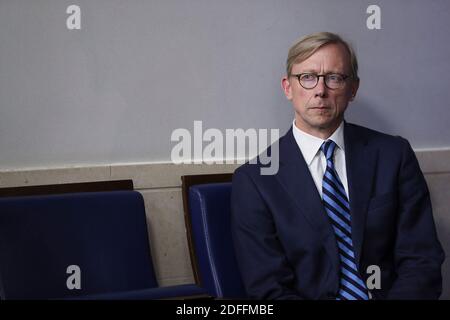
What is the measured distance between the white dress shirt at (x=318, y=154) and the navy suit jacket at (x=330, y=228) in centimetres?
3

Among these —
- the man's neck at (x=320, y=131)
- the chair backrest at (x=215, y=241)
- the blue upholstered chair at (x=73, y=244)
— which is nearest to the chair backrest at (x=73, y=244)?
the blue upholstered chair at (x=73, y=244)

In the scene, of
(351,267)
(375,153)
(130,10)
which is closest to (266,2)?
(130,10)

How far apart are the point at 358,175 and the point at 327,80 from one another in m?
0.36

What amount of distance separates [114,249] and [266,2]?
49.5 inches

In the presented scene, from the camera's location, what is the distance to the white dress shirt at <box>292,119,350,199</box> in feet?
7.38

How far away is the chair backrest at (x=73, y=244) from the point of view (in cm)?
207

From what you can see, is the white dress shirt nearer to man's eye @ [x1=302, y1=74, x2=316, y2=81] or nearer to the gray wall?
man's eye @ [x1=302, y1=74, x2=316, y2=81]

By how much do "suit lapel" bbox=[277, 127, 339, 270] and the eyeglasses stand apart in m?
0.20

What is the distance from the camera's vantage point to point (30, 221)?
211cm

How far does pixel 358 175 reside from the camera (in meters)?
2.24

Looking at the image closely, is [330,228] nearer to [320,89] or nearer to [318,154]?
[318,154]

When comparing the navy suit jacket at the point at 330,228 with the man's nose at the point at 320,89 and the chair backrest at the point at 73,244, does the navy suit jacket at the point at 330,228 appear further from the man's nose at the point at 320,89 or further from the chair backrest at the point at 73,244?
the chair backrest at the point at 73,244

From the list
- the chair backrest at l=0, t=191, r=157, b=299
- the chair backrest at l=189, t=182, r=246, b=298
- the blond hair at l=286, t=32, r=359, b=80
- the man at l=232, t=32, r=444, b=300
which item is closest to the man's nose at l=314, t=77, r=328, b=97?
the man at l=232, t=32, r=444, b=300

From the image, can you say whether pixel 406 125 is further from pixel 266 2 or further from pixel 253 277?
pixel 253 277
